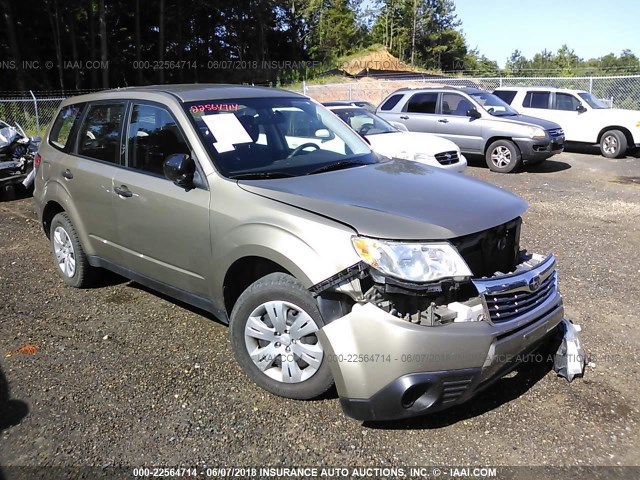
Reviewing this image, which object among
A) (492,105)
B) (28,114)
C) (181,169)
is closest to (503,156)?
(492,105)

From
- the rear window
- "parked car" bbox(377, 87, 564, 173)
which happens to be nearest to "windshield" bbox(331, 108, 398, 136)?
"parked car" bbox(377, 87, 564, 173)

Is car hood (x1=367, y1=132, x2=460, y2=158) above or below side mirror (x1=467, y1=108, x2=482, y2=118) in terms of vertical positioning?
below

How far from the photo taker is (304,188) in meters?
3.35

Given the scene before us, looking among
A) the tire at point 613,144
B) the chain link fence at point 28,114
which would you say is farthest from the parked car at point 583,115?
the chain link fence at point 28,114

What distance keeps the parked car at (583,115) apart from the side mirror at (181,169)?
43.4 feet

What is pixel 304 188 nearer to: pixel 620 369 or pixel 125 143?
pixel 125 143

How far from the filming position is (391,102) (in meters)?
13.4

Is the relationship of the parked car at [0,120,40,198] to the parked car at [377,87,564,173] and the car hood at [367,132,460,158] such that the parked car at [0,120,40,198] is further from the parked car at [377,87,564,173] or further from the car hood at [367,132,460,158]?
the parked car at [377,87,564,173]

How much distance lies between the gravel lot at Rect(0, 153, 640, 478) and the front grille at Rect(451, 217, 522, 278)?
0.82 m

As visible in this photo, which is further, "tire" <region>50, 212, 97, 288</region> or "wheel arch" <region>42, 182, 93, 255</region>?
"tire" <region>50, 212, 97, 288</region>

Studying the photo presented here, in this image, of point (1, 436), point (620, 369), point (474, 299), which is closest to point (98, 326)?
point (1, 436)

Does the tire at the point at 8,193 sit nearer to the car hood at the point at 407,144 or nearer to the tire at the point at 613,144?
the car hood at the point at 407,144

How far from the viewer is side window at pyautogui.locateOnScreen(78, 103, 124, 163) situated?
441cm

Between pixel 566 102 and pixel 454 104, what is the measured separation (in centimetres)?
393
